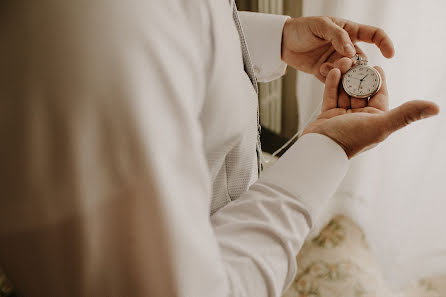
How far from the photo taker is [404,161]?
4.37ft

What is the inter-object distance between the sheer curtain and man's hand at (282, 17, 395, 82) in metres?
0.28

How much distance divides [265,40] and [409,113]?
550mm

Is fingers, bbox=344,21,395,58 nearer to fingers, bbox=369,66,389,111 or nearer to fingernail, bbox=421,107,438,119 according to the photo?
fingers, bbox=369,66,389,111

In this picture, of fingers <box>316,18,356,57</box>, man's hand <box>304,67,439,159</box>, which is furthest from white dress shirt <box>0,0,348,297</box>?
fingers <box>316,18,356,57</box>

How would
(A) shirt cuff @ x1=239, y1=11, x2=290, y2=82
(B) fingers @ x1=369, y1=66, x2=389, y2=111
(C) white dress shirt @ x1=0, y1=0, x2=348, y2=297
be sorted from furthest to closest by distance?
(A) shirt cuff @ x1=239, y1=11, x2=290, y2=82
(B) fingers @ x1=369, y1=66, x2=389, y2=111
(C) white dress shirt @ x1=0, y1=0, x2=348, y2=297

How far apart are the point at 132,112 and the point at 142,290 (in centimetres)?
21

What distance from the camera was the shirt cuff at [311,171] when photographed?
576 mm

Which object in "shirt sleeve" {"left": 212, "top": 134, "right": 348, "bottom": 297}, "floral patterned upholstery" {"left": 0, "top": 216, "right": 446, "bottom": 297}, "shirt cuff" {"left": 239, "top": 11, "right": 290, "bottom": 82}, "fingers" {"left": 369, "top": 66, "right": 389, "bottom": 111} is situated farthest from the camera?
"floral patterned upholstery" {"left": 0, "top": 216, "right": 446, "bottom": 297}

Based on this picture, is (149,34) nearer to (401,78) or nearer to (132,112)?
(132,112)

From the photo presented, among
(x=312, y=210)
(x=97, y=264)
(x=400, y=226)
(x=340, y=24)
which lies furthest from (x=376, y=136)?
(x=400, y=226)

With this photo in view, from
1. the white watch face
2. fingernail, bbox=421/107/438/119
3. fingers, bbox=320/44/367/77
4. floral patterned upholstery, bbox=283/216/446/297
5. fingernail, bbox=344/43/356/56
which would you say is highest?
fingernail, bbox=344/43/356/56

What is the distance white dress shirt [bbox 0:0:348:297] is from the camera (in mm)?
281

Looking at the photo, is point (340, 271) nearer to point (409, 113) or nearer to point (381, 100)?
point (381, 100)

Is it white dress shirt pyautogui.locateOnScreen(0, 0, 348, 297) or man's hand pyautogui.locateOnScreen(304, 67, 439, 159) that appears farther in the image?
man's hand pyautogui.locateOnScreen(304, 67, 439, 159)
